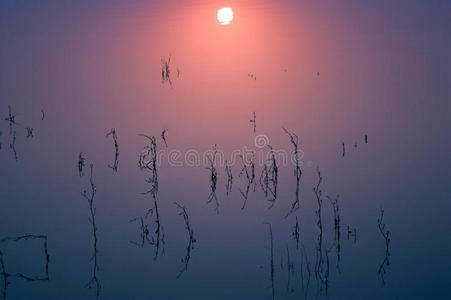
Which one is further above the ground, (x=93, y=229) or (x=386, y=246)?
(x=93, y=229)

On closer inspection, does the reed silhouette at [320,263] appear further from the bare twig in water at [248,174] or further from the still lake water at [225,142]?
the bare twig in water at [248,174]

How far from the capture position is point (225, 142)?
5.72 ft

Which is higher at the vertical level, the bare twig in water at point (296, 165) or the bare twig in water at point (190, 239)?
the bare twig in water at point (296, 165)

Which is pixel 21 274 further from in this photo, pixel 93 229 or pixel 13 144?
pixel 13 144

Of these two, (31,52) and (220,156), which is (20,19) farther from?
(220,156)

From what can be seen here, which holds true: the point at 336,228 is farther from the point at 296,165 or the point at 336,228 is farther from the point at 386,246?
the point at 296,165

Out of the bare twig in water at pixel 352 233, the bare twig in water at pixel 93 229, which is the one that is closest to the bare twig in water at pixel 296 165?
the bare twig in water at pixel 352 233

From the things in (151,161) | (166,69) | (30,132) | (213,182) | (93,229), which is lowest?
(93,229)

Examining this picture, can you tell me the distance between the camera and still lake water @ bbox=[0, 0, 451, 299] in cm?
174

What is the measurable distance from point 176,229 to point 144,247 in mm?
178

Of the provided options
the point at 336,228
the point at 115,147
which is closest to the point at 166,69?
the point at 115,147

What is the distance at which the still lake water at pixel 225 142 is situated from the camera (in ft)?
5.70

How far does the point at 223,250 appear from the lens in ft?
5.78

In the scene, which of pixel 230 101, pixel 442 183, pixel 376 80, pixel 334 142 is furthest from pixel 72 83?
pixel 442 183
